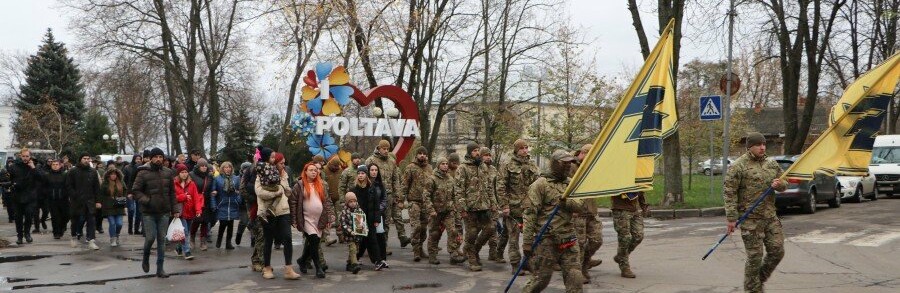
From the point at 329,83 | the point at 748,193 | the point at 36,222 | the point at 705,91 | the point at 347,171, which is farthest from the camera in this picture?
the point at 705,91

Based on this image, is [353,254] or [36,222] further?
[36,222]

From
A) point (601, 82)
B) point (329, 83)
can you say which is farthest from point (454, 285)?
point (601, 82)

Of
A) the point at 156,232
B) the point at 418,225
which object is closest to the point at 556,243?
the point at 418,225

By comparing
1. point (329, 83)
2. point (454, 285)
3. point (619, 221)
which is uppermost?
point (329, 83)

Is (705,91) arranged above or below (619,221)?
above

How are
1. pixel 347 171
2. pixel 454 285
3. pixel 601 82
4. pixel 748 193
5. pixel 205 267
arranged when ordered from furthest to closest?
pixel 601 82 < pixel 347 171 < pixel 205 267 < pixel 454 285 < pixel 748 193

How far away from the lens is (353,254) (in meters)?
11.1

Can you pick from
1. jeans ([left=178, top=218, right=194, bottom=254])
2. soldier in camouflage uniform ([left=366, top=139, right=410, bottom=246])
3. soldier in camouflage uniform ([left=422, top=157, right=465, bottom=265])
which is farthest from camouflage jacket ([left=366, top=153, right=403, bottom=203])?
jeans ([left=178, top=218, right=194, bottom=254])

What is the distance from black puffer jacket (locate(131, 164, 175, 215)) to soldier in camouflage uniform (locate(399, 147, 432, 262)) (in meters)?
3.40

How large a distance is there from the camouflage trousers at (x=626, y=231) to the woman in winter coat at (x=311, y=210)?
11.7ft

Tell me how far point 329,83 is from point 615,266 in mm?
10970

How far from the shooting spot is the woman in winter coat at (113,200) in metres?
14.4

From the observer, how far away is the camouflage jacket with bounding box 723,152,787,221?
328 inches

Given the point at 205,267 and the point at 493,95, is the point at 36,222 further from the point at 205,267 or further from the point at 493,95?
the point at 493,95
